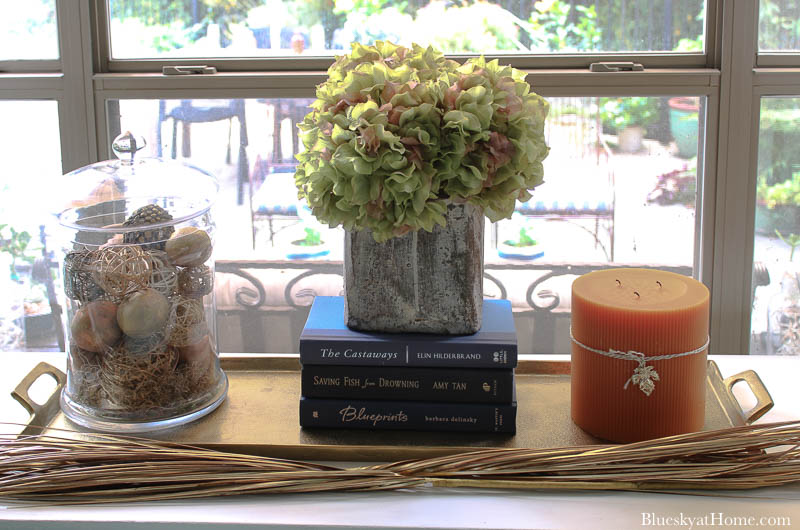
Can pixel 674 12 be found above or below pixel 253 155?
above

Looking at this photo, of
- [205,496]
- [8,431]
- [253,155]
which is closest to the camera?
[205,496]

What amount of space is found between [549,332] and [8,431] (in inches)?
39.5

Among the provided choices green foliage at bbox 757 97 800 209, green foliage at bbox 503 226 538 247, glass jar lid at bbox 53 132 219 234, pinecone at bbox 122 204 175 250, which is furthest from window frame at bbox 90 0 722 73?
pinecone at bbox 122 204 175 250

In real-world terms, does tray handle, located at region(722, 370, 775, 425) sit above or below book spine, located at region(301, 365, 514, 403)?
below

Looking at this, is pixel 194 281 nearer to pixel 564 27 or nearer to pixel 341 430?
pixel 341 430

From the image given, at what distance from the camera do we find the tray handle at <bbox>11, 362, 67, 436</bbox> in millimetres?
1001

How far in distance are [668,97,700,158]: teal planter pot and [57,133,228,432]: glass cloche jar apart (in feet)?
2.96

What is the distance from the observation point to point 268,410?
1029 mm

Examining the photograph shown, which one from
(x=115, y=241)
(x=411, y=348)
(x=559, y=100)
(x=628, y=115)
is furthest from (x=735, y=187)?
(x=115, y=241)

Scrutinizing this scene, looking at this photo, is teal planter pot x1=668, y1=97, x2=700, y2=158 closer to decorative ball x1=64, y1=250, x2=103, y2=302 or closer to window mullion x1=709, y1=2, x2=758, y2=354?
window mullion x1=709, y1=2, x2=758, y2=354

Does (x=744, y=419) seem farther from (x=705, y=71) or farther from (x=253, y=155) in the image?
→ (x=253, y=155)

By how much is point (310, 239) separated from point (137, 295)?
0.77 m

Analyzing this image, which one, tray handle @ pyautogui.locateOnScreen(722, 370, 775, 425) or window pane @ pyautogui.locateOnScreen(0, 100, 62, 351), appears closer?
tray handle @ pyautogui.locateOnScreen(722, 370, 775, 425)

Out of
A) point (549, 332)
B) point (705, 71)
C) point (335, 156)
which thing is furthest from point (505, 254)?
point (335, 156)
